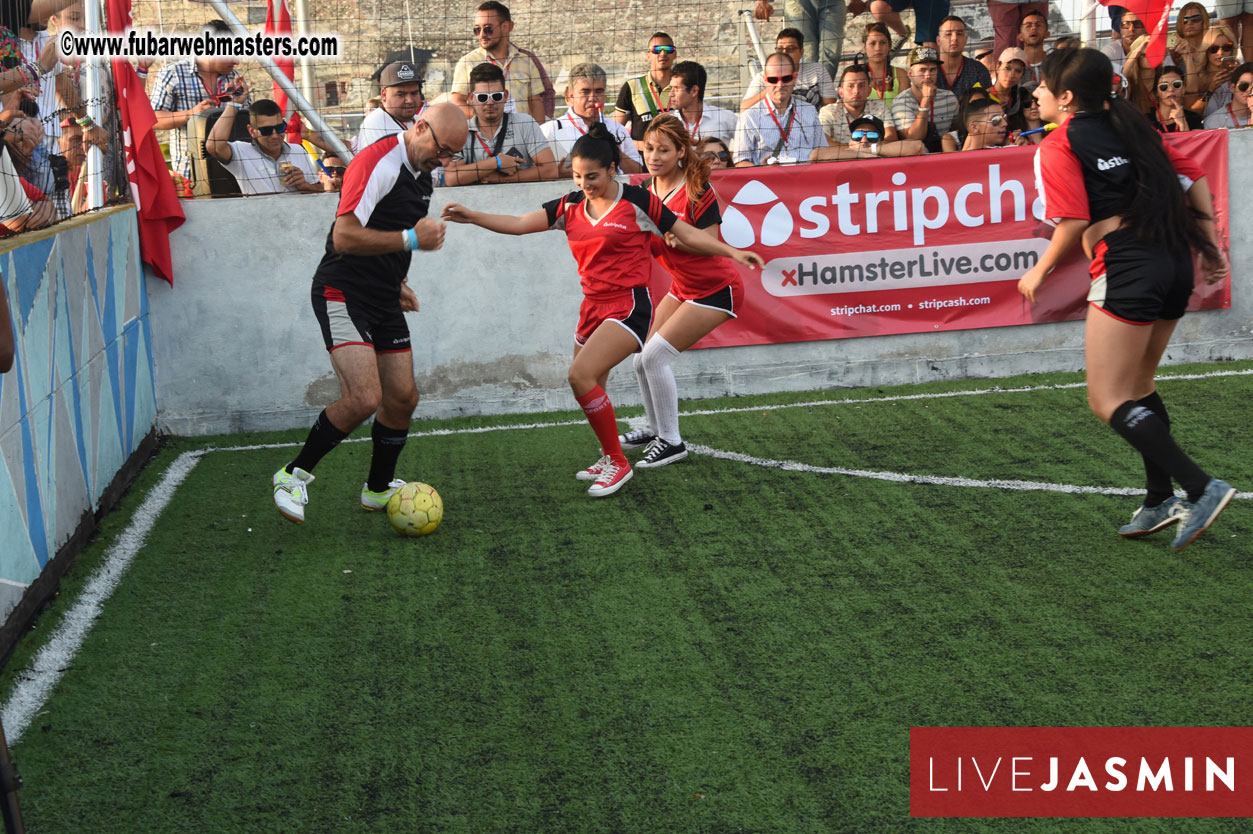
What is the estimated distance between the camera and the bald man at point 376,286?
540cm

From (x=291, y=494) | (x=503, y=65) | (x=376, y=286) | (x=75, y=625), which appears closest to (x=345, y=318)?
(x=376, y=286)

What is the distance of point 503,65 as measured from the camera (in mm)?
8828

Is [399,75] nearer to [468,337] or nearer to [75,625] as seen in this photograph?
[468,337]

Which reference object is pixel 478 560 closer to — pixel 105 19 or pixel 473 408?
pixel 473 408

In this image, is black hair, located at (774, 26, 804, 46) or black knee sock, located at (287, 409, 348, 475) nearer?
black knee sock, located at (287, 409, 348, 475)

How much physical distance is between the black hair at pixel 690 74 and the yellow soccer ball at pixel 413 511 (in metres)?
4.38

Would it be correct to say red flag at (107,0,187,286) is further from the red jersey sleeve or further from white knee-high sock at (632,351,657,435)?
the red jersey sleeve

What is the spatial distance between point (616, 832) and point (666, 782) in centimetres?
27

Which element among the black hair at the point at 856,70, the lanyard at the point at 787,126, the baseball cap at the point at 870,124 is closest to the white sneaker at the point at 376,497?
the lanyard at the point at 787,126

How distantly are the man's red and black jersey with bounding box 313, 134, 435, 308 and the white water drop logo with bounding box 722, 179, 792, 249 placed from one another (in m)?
3.24

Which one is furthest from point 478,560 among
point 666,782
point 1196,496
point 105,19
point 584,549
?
point 105,19

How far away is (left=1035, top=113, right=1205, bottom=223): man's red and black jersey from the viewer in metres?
4.51

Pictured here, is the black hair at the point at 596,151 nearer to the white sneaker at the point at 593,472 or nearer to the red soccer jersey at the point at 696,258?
the red soccer jersey at the point at 696,258

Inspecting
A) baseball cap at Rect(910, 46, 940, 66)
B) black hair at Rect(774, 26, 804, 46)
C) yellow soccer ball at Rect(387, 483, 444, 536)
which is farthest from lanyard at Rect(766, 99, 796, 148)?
yellow soccer ball at Rect(387, 483, 444, 536)
